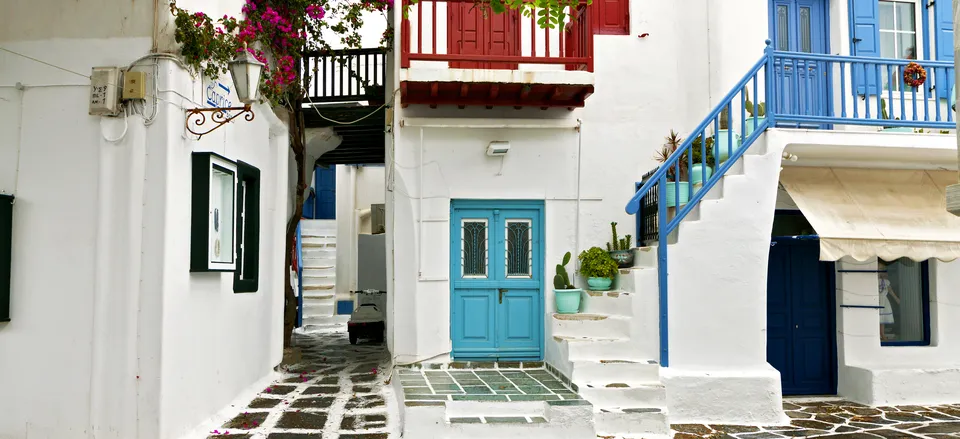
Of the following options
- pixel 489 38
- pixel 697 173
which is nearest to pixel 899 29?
pixel 697 173

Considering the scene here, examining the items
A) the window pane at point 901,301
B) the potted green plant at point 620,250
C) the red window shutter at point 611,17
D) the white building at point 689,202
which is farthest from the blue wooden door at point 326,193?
the window pane at point 901,301

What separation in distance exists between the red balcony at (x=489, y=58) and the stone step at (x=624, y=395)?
11.6ft

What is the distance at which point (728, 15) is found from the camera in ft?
33.0

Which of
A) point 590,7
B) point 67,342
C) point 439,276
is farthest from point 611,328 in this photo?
point 67,342

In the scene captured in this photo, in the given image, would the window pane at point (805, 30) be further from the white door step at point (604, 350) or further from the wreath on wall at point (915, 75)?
the white door step at point (604, 350)

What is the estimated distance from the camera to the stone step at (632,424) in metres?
7.32

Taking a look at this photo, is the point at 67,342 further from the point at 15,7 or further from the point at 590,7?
the point at 590,7

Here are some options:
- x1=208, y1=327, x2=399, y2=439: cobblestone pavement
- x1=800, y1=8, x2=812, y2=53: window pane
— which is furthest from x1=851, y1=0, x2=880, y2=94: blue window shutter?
x1=208, y1=327, x2=399, y2=439: cobblestone pavement

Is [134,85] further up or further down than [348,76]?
further down

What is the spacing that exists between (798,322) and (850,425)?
2.37 m

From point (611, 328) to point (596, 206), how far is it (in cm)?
189

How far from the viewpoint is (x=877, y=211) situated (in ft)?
29.0

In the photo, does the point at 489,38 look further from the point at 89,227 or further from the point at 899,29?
the point at 899,29

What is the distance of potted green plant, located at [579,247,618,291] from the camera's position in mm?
8992
